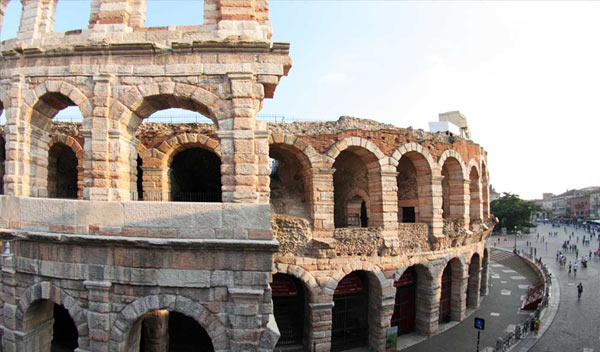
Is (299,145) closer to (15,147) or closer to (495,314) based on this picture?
(15,147)

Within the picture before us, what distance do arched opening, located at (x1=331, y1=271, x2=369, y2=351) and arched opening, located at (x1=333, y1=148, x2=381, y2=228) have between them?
2368 millimetres

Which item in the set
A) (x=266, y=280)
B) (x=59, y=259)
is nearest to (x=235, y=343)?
(x=266, y=280)

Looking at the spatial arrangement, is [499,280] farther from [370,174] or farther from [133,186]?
[133,186]

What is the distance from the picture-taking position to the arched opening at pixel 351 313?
39.0ft

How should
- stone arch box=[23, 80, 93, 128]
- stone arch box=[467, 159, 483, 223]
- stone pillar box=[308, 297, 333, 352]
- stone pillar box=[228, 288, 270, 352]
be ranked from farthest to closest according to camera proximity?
1. stone arch box=[467, 159, 483, 223]
2. stone pillar box=[308, 297, 333, 352]
3. stone arch box=[23, 80, 93, 128]
4. stone pillar box=[228, 288, 270, 352]

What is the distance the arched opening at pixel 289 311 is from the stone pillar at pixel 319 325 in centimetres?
79

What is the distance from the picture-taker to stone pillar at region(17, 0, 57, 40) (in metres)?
7.28

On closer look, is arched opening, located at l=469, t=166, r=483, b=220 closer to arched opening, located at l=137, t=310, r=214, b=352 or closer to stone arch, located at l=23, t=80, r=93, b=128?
arched opening, located at l=137, t=310, r=214, b=352

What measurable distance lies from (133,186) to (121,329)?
2.94 metres

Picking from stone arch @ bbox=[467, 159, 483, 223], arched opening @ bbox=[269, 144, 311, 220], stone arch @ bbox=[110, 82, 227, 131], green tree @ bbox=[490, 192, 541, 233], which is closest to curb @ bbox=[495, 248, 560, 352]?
stone arch @ bbox=[467, 159, 483, 223]

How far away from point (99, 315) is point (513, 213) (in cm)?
Answer: 4978

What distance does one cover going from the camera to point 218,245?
5.93 meters

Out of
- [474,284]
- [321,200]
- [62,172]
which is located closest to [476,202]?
[474,284]

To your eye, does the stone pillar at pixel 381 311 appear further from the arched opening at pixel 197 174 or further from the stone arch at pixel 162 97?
the stone arch at pixel 162 97
